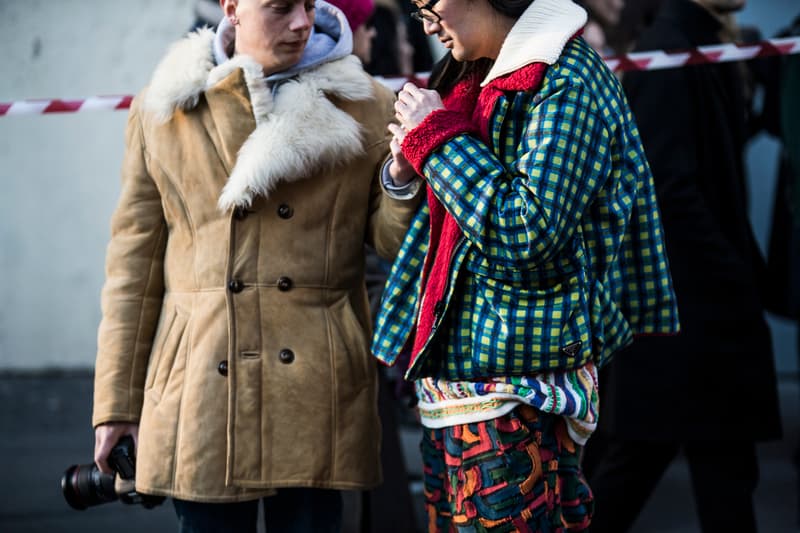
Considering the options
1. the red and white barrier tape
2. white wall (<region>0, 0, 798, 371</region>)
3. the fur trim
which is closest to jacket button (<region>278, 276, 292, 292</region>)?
the fur trim

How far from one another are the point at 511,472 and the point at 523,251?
0.48m

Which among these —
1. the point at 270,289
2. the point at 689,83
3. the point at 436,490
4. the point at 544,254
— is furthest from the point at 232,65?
the point at 689,83

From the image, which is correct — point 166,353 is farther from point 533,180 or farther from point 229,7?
point 533,180

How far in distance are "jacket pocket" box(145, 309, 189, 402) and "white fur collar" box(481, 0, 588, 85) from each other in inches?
37.4

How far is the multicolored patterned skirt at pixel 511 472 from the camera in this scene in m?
2.50

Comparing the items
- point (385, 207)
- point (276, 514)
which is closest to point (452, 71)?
point (385, 207)

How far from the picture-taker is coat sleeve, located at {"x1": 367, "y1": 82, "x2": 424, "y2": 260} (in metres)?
2.77

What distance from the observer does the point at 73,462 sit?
6.10 metres

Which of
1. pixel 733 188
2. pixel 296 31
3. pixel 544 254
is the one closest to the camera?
pixel 544 254

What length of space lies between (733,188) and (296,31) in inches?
74.2

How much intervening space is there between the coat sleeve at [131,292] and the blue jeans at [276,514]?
0.29 m

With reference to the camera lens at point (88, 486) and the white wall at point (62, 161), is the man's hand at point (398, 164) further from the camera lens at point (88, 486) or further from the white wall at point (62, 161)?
the white wall at point (62, 161)

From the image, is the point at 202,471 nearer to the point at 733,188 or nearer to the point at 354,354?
the point at 354,354

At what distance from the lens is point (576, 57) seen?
2.47 m
